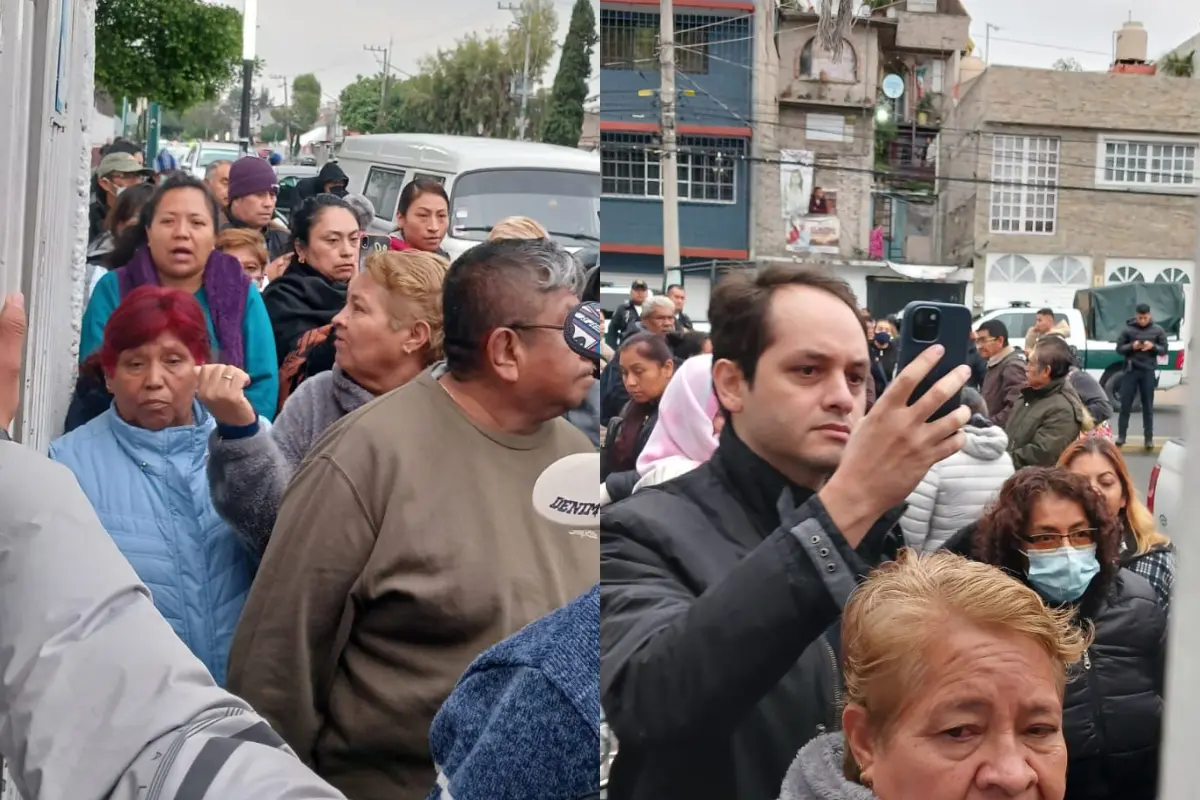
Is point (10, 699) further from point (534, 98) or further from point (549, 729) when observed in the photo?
point (534, 98)

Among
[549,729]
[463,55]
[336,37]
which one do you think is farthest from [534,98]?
[549,729]

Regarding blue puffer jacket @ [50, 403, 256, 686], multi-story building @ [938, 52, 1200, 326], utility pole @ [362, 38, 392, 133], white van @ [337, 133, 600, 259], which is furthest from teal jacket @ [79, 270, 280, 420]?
multi-story building @ [938, 52, 1200, 326]

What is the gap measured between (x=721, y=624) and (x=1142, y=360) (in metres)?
0.63

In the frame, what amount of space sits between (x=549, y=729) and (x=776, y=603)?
700mm

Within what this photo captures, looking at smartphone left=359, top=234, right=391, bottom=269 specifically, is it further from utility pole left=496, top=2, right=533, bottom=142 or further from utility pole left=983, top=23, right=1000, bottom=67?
utility pole left=983, top=23, right=1000, bottom=67

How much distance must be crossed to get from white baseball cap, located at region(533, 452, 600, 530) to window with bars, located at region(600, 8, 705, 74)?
52 centimetres

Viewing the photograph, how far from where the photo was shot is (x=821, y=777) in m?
1.78

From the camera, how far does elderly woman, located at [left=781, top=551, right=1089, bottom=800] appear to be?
1726 mm

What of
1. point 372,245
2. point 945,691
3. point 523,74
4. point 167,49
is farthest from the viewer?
point 167,49

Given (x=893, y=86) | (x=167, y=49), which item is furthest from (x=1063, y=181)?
(x=167, y=49)

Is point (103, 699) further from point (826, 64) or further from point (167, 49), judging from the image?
point (167, 49)

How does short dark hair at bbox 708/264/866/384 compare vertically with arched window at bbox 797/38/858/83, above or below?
below

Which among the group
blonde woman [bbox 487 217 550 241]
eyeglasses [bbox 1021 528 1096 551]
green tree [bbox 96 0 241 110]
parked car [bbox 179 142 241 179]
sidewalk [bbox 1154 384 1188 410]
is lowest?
eyeglasses [bbox 1021 528 1096 551]

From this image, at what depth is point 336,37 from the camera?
2029 mm
